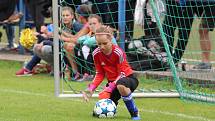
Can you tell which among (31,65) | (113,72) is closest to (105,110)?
(113,72)

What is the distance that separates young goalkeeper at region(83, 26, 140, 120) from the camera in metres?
8.63

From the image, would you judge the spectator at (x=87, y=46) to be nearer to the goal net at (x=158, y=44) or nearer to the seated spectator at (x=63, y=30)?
the goal net at (x=158, y=44)

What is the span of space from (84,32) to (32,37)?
164cm

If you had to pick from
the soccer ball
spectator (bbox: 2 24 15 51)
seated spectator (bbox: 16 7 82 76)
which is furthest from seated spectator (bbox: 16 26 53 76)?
the soccer ball

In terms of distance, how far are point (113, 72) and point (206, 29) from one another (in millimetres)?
3383

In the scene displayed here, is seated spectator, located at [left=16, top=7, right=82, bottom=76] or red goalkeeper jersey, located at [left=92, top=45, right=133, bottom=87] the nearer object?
red goalkeeper jersey, located at [left=92, top=45, right=133, bottom=87]

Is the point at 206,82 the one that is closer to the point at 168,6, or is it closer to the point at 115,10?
the point at 168,6

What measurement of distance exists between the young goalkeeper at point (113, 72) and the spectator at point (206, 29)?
3000 millimetres

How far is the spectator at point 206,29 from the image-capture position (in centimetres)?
1161

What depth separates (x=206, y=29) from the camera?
11.9 m

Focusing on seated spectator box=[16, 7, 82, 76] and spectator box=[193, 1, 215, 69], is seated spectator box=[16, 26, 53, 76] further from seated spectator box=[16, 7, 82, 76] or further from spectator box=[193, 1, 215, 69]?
spectator box=[193, 1, 215, 69]

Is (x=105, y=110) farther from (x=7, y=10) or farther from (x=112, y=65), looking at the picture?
(x=7, y=10)

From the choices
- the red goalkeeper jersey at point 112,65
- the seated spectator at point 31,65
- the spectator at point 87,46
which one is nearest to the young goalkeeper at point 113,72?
the red goalkeeper jersey at point 112,65

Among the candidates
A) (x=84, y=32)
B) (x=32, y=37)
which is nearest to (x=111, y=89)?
(x=84, y=32)
